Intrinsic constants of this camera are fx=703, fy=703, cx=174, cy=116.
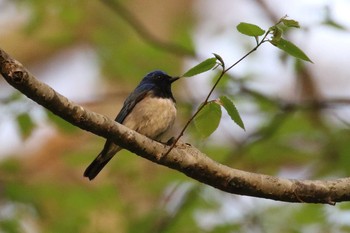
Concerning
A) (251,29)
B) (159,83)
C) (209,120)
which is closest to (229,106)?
(209,120)

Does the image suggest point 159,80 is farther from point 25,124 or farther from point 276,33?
point 276,33

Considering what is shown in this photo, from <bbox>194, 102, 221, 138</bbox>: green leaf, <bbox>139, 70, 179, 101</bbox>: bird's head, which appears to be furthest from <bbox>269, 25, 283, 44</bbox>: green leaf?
<bbox>139, 70, 179, 101</bbox>: bird's head

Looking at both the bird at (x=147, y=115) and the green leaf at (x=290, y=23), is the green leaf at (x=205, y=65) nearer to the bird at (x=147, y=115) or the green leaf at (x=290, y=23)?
the green leaf at (x=290, y=23)

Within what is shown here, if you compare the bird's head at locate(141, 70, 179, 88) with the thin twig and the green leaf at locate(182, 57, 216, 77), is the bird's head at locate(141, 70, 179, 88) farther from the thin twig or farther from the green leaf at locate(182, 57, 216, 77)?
the green leaf at locate(182, 57, 216, 77)

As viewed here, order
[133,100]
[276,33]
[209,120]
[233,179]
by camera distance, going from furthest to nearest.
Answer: [133,100]
[233,179]
[209,120]
[276,33]

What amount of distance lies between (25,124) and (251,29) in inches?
103

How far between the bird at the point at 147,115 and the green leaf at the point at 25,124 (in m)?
0.64

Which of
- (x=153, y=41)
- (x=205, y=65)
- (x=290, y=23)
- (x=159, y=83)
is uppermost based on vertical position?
(x=153, y=41)

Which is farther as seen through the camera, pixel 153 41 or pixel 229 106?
pixel 153 41

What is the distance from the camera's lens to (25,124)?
4.84m

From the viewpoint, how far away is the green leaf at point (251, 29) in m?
2.59

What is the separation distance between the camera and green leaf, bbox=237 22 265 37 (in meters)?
2.59

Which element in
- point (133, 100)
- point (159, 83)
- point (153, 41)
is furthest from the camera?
point (153, 41)

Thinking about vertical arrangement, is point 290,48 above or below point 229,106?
above
